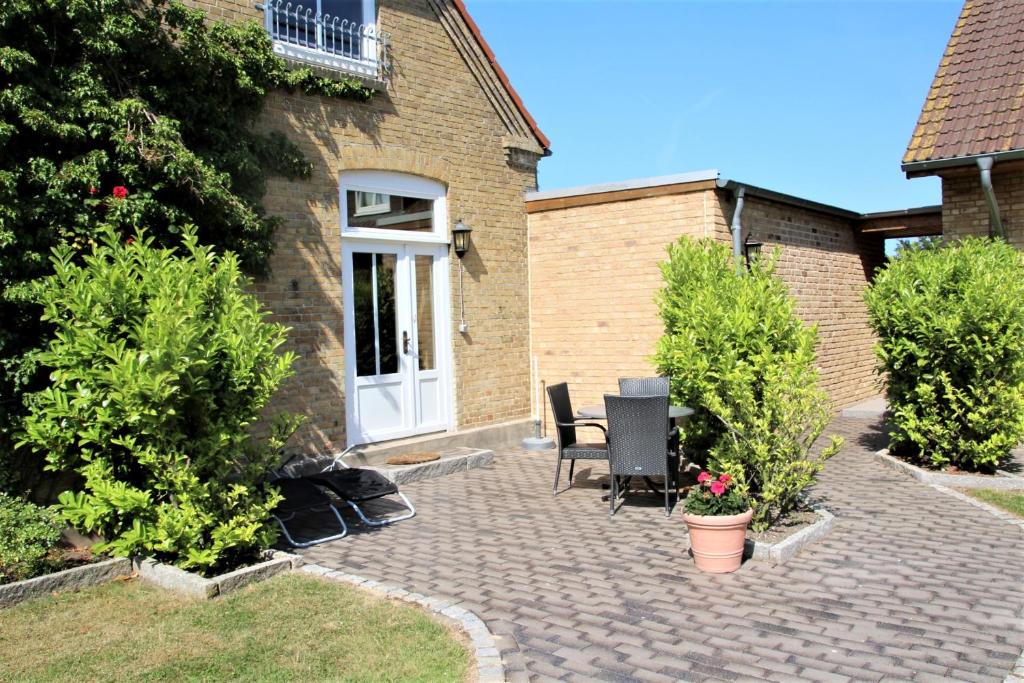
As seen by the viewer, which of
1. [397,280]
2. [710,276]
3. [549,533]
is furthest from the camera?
[397,280]

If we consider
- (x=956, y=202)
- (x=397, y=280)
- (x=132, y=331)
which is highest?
(x=956, y=202)

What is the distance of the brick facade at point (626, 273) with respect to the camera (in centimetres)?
1006

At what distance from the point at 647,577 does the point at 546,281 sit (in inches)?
252

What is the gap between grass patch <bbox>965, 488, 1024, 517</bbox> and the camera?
22.2ft

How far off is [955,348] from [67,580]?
7778 millimetres

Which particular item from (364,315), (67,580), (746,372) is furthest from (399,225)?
(67,580)

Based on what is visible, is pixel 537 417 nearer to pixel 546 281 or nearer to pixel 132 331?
pixel 546 281

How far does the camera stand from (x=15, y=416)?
5.98m

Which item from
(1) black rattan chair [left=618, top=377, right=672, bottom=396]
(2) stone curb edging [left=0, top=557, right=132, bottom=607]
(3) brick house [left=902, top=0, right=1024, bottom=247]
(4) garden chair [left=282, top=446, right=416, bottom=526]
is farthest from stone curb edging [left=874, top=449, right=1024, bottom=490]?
(2) stone curb edging [left=0, top=557, right=132, bottom=607]

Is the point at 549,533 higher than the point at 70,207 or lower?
lower

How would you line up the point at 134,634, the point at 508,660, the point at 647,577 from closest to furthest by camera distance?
the point at 508,660, the point at 134,634, the point at 647,577

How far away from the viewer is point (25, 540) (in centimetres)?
521

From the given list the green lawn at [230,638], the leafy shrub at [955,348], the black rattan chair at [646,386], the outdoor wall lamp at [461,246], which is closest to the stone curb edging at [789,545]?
the black rattan chair at [646,386]

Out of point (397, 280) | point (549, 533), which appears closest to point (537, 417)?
point (397, 280)
